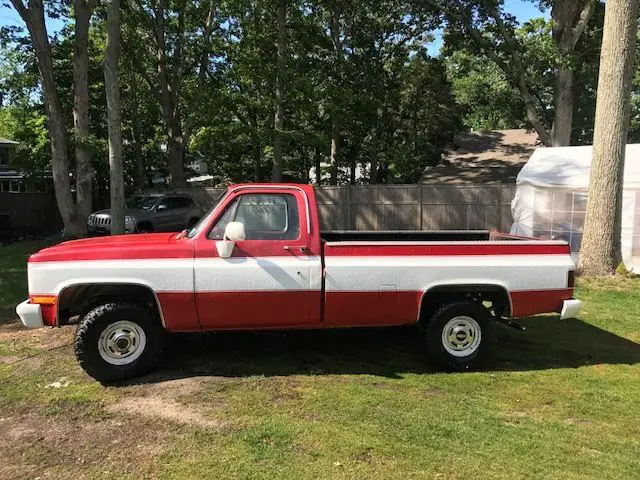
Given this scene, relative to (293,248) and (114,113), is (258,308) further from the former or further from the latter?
(114,113)

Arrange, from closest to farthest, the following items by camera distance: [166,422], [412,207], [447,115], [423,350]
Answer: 1. [166,422]
2. [423,350]
3. [412,207]
4. [447,115]

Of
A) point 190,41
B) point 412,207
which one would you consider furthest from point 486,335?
point 190,41

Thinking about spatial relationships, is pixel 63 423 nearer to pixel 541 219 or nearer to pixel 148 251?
pixel 148 251

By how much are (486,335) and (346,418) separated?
1991 mm

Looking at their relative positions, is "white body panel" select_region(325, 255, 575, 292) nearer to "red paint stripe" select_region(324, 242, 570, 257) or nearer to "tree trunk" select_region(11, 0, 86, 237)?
"red paint stripe" select_region(324, 242, 570, 257)

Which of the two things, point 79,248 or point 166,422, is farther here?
point 79,248

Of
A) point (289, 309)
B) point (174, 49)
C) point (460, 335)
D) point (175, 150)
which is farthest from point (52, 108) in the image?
point (460, 335)

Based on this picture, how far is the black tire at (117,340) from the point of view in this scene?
5.10 metres

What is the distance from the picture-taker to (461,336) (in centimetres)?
568

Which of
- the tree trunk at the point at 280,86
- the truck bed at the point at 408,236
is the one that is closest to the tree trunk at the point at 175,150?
the tree trunk at the point at 280,86

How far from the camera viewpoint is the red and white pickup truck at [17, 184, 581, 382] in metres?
5.12

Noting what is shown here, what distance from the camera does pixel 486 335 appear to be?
568cm

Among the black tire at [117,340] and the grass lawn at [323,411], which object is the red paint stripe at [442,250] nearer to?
the grass lawn at [323,411]

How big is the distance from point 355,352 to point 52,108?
15.0m
